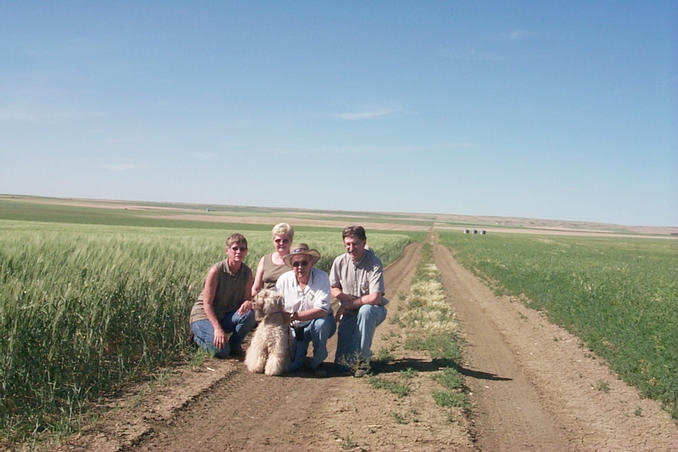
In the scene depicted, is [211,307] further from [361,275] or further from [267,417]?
[267,417]

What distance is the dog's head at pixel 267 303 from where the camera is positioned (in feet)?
19.2

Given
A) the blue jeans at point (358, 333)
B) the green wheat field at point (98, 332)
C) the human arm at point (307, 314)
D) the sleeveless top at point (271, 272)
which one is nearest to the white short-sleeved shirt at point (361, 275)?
the blue jeans at point (358, 333)

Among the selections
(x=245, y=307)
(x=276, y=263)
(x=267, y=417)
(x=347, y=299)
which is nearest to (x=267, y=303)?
(x=245, y=307)

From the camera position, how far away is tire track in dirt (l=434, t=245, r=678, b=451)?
4.68m

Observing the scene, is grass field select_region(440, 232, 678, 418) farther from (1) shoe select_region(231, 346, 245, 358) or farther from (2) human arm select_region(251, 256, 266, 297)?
(1) shoe select_region(231, 346, 245, 358)

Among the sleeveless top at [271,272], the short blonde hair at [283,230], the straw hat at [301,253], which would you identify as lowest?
the sleeveless top at [271,272]

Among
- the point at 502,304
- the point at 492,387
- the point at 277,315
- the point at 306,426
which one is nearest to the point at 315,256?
the point at 277,315

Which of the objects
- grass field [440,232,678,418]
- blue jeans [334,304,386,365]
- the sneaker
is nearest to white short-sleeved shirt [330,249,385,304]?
blue jeans [334,304,386,365]

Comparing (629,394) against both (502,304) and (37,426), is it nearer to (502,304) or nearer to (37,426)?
(37,426)

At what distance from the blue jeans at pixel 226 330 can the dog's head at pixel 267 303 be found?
869 millimetres

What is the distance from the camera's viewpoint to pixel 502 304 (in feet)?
46.6

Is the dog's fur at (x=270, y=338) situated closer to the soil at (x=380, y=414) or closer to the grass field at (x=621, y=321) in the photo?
the soil at (x=380, y=414)

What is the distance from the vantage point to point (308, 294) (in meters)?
6.33

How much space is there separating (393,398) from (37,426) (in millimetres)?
3330
